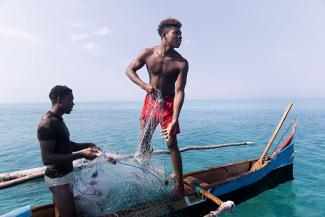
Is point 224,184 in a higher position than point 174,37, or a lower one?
lower

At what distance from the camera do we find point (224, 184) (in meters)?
6.29

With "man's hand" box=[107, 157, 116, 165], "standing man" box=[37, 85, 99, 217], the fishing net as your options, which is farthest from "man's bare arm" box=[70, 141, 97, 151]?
"standing man" box=[37, 85, 99, 217]

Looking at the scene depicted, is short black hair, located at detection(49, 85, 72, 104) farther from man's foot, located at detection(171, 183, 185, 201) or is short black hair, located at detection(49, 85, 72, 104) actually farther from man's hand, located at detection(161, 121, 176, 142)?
man's foot, located at detection(171, 183, 185, 201)

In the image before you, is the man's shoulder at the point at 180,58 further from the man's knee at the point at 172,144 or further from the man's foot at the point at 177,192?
the man's foot at the point at 177,192

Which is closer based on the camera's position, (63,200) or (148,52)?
(63,200)

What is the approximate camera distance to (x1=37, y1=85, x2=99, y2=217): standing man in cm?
395

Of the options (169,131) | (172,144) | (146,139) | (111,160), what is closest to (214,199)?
(172,144)

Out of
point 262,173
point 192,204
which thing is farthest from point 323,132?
point 192,204

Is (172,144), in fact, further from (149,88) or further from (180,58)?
(180,58)

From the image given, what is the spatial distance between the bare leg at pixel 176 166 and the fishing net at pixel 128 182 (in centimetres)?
17

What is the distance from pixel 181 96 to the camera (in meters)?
4.94

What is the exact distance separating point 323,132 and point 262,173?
19248 mm

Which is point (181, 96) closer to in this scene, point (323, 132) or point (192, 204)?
point (192, 204)

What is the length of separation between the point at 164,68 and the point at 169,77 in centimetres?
21
